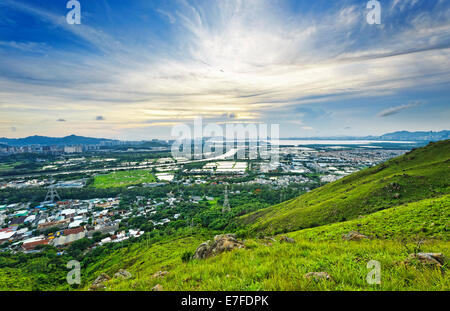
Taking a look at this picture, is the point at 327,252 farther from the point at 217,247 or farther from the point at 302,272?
the point at 217,247

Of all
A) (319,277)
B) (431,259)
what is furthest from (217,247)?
(431,259)

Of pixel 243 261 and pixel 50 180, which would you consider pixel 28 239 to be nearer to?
pixel 243 261

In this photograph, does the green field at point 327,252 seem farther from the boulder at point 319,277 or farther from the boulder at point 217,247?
the boulder at point 217,247

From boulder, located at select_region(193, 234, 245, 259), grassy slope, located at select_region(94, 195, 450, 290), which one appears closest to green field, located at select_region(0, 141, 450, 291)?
grassy slope, located at select_region(94, 195, 450, 290)

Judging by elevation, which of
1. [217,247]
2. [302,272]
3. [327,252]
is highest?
[302,272]

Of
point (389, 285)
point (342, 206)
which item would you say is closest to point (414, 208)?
point (342, 206)

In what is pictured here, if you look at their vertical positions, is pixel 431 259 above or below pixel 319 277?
above

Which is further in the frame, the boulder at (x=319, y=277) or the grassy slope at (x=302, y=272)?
the boulder at (x=319, y=277)

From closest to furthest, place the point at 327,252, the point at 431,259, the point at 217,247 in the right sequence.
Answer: the point at 431,259, the point at 327,252, the point at 217,247

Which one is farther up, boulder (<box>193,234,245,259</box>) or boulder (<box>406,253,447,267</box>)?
boulder (<box>406,253,447,267</box>)

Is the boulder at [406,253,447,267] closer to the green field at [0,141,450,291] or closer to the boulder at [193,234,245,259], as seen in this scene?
the green field at [0,141,450,291]

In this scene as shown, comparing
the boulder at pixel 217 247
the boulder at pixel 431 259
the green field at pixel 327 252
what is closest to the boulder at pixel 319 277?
the green field at pixel 327 252
